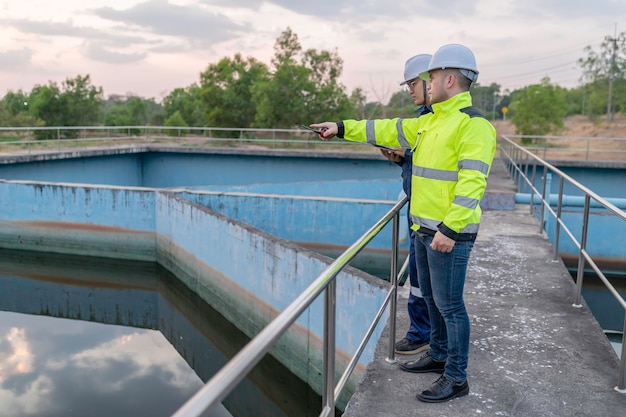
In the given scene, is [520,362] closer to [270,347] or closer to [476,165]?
[476,165]

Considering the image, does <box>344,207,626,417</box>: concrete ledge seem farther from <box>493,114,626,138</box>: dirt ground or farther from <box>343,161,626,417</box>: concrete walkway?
<box>493,114,626,138</box>: dirt ground

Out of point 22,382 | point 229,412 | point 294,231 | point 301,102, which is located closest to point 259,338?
point 229,412

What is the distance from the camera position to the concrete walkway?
8.69ft

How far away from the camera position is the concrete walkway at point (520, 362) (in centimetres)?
265

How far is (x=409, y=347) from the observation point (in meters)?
3.23

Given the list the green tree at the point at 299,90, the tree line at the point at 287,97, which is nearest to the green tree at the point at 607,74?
the tree line at the point at 287,97

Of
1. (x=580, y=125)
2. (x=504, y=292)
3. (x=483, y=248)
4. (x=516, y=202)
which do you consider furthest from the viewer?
(x=580, y=125)

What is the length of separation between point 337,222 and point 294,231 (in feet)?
3.09

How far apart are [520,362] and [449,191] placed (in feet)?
4.24

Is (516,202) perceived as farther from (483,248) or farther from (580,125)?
(580,125)

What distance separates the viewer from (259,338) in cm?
133

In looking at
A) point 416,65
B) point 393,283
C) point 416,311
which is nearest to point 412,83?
point 416,65

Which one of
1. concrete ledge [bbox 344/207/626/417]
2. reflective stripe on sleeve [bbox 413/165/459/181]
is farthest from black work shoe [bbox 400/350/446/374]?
reflective stripe on sleeve [bbox 413/165/459/181]

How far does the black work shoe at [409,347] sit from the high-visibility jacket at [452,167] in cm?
89
